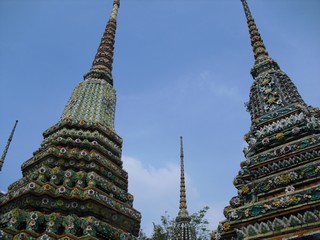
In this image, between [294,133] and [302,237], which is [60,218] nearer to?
[302,237]

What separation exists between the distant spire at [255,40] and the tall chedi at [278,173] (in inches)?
107

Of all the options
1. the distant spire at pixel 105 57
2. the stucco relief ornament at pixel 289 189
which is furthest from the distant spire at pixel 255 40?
the stucco relief ornament at pixel 289 189

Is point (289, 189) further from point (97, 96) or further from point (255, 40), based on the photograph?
point (255, 40)

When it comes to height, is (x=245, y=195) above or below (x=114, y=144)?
below

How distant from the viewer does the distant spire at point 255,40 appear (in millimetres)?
13688

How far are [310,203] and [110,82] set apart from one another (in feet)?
33.2

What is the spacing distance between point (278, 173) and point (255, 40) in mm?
8253

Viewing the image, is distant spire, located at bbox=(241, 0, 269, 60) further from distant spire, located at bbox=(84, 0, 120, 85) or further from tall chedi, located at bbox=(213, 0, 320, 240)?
distant spire, located at bbox=(84, 0, 120, 85)

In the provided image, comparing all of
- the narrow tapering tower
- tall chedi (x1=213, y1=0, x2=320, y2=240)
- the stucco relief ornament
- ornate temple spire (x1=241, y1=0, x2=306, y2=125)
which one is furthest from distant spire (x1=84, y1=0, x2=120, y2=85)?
the narrow tapering tower

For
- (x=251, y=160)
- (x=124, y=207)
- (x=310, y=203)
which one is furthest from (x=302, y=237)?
(x=124, y=207)

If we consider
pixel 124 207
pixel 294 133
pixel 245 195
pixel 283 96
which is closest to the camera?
pixel 245 195

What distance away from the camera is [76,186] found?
892 centimetres

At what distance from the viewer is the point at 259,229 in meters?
6.85

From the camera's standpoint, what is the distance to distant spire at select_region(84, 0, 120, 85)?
14.4 m
